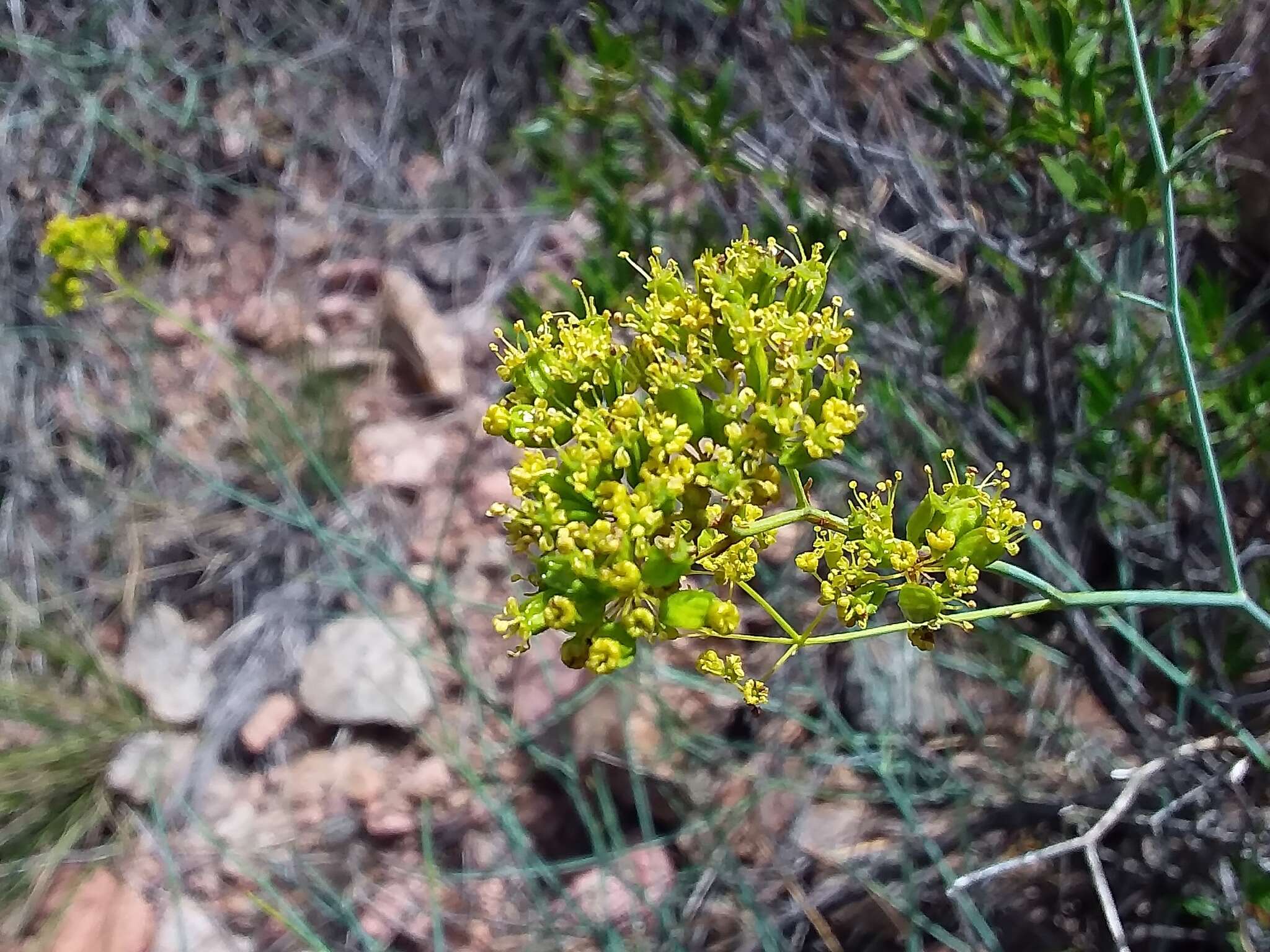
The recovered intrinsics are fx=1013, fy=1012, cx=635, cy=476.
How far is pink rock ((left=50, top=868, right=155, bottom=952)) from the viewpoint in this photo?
2.81m

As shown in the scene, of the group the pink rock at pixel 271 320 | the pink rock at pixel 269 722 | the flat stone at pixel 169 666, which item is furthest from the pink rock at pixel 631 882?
the pink rock at pixel 271 320

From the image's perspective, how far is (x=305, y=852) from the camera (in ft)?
9.36

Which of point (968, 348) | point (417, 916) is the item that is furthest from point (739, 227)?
point (417, 916)

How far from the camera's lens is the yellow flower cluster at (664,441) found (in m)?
1.00

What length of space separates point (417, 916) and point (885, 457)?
1.73 metres

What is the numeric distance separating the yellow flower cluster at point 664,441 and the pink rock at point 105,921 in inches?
94.3

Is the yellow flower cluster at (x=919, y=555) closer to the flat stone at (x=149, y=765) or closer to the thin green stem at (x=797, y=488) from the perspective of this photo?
the thin green stem at (x=797, y=488)

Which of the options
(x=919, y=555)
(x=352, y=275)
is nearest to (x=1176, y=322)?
(x=919, y=555)

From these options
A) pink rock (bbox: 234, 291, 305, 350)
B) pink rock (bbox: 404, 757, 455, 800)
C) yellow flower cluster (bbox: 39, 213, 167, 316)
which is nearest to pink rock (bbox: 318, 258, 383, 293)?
pink rock (bbox: 234, 291, 305, 350)

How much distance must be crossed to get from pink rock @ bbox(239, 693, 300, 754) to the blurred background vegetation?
18 mm

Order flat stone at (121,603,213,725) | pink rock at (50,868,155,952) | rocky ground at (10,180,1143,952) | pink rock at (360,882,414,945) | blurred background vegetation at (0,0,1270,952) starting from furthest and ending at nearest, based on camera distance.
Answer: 1. flat stone at (121,603,213,725)
2. pink rock at (50,868,155,952)
3. pink rock at (360,882,414,945)
4. rocky ground at (10,180,1143,952)
5. blurred background vegetation at (0,0,1270,952)

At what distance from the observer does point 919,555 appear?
43.2 inches

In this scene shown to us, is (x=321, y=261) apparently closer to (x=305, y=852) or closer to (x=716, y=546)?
(x=305, y=852)

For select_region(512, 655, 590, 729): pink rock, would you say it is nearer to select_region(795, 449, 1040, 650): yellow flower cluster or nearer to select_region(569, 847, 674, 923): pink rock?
select_region(569, 847, 674, 923): pink rock
